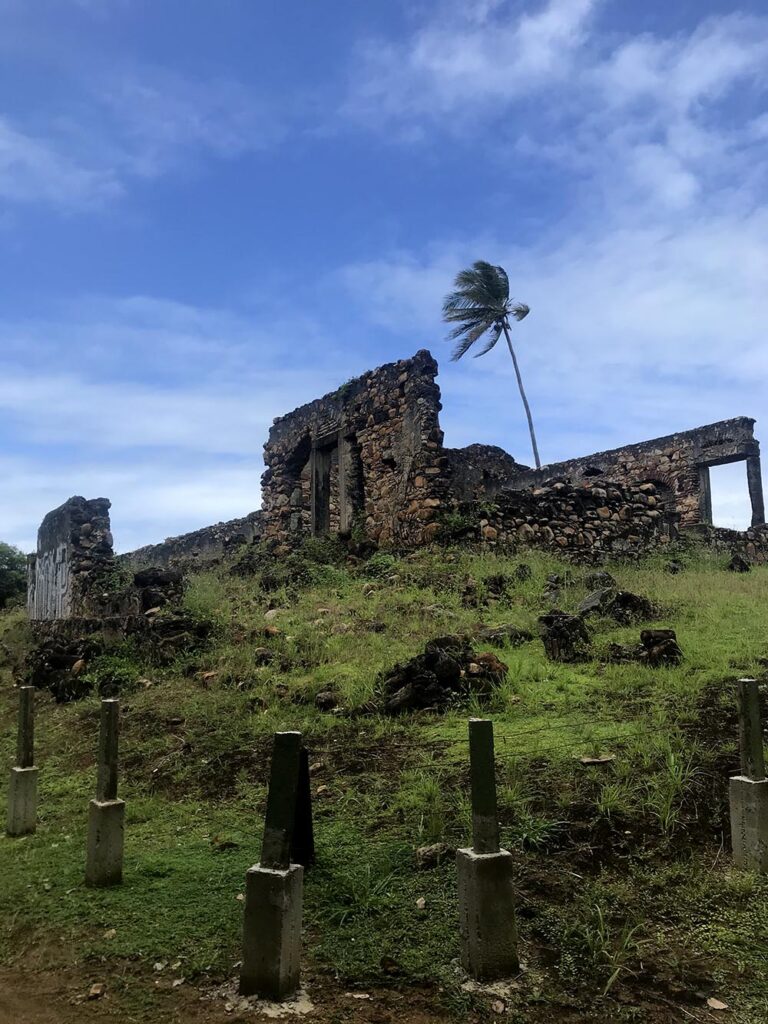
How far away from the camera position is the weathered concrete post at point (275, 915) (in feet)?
7.69

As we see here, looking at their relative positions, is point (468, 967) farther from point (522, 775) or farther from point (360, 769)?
point (360, 769)

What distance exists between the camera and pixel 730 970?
2.39 meters

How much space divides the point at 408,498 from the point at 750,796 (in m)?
10.2

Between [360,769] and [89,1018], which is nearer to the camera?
[89,1018]

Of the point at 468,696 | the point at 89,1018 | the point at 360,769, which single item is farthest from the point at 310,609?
the point at 89,1018

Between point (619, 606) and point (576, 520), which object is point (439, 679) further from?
point (576, 520)

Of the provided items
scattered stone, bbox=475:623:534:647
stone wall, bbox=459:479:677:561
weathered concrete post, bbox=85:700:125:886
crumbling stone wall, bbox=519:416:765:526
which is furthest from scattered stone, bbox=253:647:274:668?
crumbling stone wall, bbox=519:416:765:526

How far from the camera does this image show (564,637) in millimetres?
6656

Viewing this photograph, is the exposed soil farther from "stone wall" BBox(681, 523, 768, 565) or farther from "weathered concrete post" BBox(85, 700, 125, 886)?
"stone wall" BBox(681, 523, 768, 565)

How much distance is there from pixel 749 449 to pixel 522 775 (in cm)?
1627

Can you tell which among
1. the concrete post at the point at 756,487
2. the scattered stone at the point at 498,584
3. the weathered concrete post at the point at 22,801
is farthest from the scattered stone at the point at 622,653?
the concrete post at the point at 756,487

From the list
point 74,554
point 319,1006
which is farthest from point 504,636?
point 74,554

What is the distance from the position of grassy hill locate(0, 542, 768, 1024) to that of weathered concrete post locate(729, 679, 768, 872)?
0.33 ft

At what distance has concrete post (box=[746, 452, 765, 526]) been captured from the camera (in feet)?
57.8
